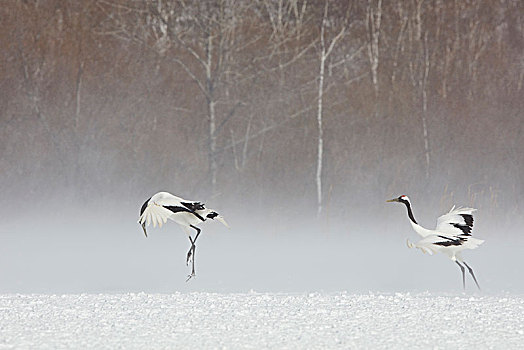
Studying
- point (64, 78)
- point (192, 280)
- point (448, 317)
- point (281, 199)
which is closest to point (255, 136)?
point (281, 199)

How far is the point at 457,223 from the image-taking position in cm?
734

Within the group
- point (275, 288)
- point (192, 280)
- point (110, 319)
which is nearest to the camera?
Answer: point (110, 319)

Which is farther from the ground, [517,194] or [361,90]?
[361,90]

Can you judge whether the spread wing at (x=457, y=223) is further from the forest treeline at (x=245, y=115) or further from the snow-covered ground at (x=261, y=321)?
the forest treeline at (x=245, y=115)

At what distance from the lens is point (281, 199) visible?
13766mm

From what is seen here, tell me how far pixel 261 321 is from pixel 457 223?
2077mm

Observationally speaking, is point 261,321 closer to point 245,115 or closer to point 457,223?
point 457,223

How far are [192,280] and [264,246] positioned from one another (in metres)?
2.97

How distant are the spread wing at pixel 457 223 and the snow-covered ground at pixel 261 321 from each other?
1.68 feet

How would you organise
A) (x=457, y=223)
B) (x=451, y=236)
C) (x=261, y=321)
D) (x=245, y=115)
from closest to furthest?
(x=261, y=321) → (x=451, y=236) → (x=457, y=223) → (x=245, y=115)

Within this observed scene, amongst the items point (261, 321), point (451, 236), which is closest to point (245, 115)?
point (451, 236)

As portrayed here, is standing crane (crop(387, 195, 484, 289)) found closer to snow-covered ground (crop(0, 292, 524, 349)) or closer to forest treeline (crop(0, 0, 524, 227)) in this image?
snow-covered ground (crop(0, 292, 524, 349))

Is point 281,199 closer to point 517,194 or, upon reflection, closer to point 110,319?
point 517,194

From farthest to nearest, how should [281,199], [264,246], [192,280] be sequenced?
[281,199] → [264,246] → [192,280]
